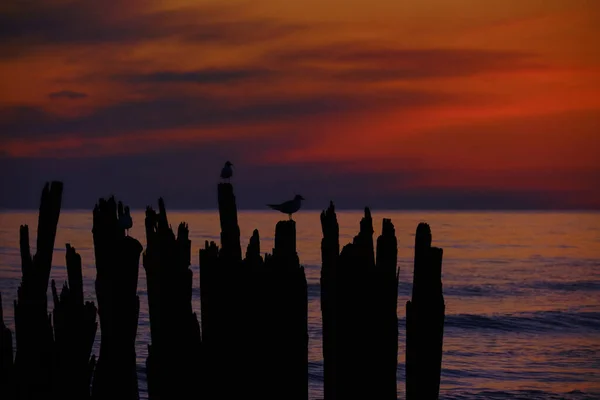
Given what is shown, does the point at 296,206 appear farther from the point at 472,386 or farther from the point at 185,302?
the point at 472,386

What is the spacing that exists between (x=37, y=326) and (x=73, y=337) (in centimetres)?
52

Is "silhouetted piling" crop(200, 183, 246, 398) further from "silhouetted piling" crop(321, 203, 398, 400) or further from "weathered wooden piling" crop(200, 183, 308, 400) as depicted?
"silhouetted piling" crop(321, 203, 398, 400)

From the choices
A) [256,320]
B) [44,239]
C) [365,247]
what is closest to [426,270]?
[365,247]

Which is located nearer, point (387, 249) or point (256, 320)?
point (387, 249)

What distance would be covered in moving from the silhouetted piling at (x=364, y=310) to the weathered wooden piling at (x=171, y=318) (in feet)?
4.60

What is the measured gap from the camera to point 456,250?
226 feet

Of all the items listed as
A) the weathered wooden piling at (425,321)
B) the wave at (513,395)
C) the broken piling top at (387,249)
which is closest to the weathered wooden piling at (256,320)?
the broken piling top at (387,249)

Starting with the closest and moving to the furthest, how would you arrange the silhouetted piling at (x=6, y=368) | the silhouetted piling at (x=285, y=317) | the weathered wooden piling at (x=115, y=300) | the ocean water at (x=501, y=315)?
→ the silhouetted piling at (x=285, y=317), the weathered wooden piling at (x=115, y=300), the silhouetted piling at (x=6, y=368), the ocean water at (x=501, y=315)

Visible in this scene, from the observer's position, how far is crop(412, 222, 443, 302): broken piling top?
8.90m

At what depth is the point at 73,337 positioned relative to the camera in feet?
31.4

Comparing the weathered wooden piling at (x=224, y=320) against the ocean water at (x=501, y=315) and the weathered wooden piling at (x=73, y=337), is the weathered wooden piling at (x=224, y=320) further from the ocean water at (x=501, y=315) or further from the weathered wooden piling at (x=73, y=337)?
the weathered wooden piling at (x=73, y=337)

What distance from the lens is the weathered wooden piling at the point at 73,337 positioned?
31.3 ft

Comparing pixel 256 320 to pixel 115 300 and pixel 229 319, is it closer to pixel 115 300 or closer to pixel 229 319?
pixel 229 319

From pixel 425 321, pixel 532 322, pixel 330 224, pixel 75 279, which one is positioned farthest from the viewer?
pixel 532 322
